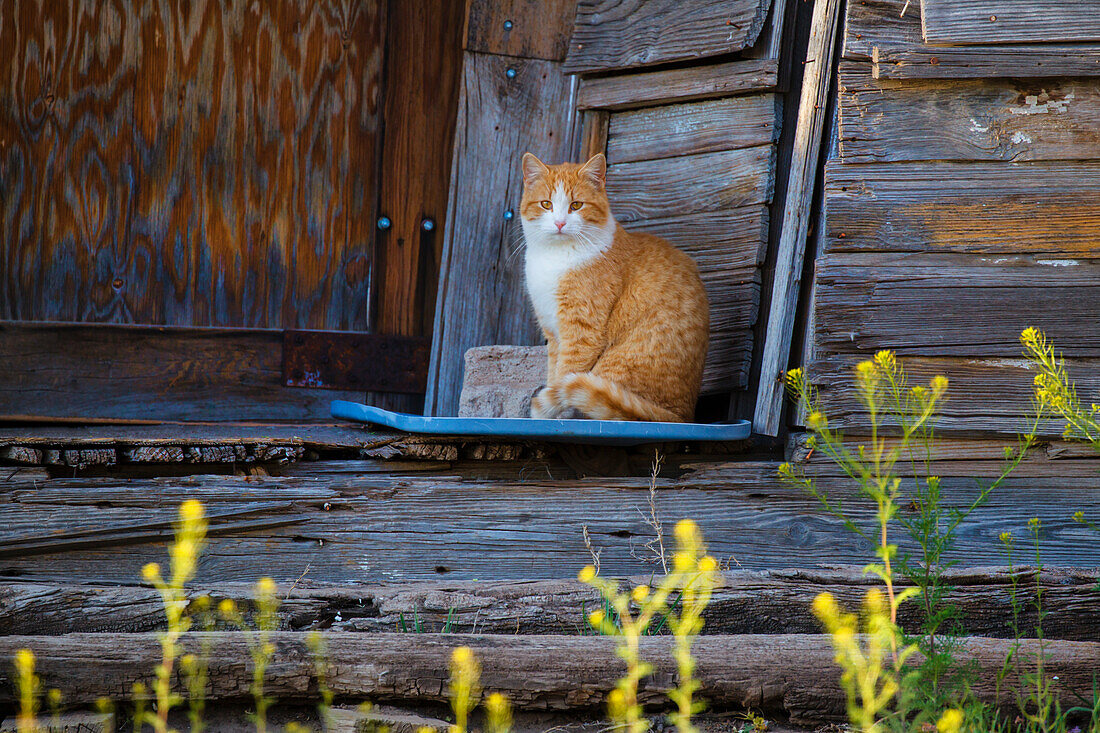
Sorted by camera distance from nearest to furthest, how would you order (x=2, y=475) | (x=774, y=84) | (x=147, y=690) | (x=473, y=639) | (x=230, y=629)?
(x=147, y=690) < (x=473, y=639) < (x=230, y=629) < (x=2, y=475) < (x=774, y=84)

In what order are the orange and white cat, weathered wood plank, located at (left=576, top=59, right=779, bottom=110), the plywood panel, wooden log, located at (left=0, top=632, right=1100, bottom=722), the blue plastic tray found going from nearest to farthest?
wooden log, located at (left=0, top=632, right=1100, bottom=722) < the blue plastic tray < the orange and white cat < weathered wood plank, located at (left=576, top=59, right=779, bottom=110) < the plywood panel

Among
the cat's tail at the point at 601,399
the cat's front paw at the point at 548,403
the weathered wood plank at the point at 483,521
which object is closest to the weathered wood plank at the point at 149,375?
the weathered wood plank at the point at 483,521

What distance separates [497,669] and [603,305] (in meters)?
1.66

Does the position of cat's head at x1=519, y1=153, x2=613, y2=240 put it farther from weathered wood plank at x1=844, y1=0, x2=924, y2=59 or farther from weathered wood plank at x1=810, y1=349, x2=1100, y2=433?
weathered wood plank at x1=810, y1=349, x2=1100, y2=433

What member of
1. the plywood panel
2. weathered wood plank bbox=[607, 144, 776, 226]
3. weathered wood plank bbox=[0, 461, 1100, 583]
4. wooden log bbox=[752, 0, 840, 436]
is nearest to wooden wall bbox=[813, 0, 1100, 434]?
wooden log bbox=[752, 0, 840, 436]

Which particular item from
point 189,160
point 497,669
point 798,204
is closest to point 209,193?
point 189,160

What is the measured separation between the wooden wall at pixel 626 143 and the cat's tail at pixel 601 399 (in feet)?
1.85

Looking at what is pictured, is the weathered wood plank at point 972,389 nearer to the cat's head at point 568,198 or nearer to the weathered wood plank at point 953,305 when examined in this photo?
the weathered wood plank at point 953,305

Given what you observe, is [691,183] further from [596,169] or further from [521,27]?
[521,27]

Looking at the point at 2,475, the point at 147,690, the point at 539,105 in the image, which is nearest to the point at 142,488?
the point at 2,475

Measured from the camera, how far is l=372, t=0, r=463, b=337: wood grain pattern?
3547 mm

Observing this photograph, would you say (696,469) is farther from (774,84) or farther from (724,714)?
(774,84)

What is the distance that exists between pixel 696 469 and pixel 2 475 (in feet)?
6.69

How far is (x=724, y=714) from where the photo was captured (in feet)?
5.81
